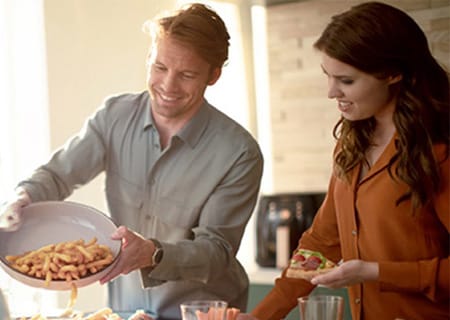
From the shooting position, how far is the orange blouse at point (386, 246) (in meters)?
1.76

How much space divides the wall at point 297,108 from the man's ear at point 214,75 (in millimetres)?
340

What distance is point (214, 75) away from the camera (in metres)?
2.38

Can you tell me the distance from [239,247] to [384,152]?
0.65 meters

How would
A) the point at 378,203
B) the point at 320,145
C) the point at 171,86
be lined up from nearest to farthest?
the point at 378,203
the point at 171,86
the point at 320,145

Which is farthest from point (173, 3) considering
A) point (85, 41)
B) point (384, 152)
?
point (384, 152)

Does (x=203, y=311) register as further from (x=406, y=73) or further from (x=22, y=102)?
(x=22, y=102)

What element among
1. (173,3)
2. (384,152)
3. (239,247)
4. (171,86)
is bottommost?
(239,247)

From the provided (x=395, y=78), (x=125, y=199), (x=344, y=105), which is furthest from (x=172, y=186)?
(x=395, y=78)

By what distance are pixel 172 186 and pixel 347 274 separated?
80 cm

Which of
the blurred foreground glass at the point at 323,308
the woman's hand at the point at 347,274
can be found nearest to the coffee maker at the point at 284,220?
→ the woman's hand at the point at 347,274

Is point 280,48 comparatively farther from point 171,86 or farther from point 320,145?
point 171,86

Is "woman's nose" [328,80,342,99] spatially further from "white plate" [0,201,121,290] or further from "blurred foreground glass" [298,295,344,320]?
"white plate" [0,201,121,290]

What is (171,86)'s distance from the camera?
2275 millimetres

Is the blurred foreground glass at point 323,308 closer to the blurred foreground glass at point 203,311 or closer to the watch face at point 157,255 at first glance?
the blurred foreground glass at point 203,311
